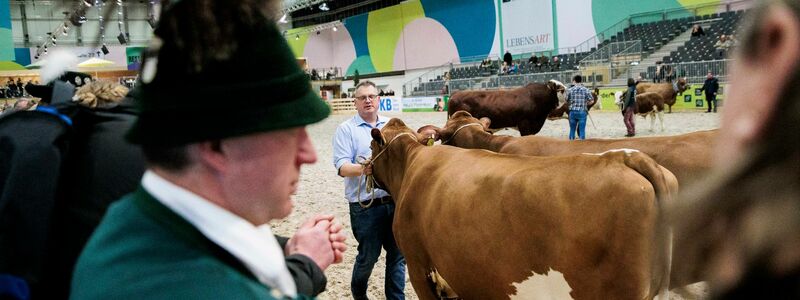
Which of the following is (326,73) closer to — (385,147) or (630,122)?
(630,122)

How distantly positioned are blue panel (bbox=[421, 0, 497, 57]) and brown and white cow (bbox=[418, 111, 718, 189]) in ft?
100

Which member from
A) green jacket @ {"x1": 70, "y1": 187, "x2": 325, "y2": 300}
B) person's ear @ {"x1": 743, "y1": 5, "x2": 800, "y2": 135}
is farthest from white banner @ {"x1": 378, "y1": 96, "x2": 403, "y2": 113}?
person's ear @ {"x1": 743, "y1": 5, "x2": 800, "y2": 135}

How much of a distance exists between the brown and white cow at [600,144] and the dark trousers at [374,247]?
96 centimetres

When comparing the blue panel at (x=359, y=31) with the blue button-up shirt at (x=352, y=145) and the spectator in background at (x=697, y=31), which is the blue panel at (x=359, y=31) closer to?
the spectator in background at (x=697, y=31)

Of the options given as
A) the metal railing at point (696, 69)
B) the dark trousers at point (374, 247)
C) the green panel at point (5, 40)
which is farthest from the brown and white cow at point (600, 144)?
the green panel at point (5, 40)

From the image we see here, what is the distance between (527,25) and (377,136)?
30.9 meters

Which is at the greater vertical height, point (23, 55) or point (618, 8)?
point (23, 55)

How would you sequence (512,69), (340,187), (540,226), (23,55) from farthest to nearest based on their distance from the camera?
(23,55)
(512,69)
(340,187)
(540,226)

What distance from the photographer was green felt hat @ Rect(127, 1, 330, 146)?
921 mm

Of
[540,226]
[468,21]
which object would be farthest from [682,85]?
[540,226]

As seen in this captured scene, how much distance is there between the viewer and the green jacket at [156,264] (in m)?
0.84

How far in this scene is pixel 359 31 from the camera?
154 feet

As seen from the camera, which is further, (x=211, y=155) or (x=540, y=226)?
(x=540, y=226)

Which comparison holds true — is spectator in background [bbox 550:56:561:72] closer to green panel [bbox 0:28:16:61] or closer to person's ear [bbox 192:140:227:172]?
green panel [bbox 0:28:16:61]
